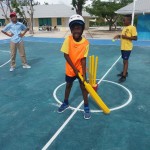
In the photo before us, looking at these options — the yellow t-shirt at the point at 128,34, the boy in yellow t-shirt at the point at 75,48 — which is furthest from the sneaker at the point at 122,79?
the boy in yellow t-shirt at the point at 75,48

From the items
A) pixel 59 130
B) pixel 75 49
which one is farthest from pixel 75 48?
pixel 59 130

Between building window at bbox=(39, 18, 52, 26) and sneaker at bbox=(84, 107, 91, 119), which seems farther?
building window at bbox=(39, 18, 52, 26)

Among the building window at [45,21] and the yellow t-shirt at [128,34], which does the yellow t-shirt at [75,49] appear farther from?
the building window at [45,21]

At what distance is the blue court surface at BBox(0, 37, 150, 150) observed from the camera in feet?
13.4

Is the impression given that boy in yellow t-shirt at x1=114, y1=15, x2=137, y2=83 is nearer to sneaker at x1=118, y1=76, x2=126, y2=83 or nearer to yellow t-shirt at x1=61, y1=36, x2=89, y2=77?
sneaker at x1=118, y1=76, x2=126, y2=83

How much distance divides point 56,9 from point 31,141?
47.1 meters

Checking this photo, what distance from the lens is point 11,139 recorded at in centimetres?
420

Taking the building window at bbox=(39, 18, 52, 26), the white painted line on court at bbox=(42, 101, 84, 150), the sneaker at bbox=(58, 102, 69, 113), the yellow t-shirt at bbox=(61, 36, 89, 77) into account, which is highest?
the building window at bbox=(39, 18, 52, 26)

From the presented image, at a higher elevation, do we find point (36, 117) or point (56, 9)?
point (56, 9)

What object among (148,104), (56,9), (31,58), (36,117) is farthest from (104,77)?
(56,9)

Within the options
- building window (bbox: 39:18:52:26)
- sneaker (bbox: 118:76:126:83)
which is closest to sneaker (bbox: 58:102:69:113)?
sneaker (bbox: 118:76:126:83)

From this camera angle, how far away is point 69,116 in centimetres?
506

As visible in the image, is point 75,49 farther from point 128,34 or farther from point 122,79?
point 122,79

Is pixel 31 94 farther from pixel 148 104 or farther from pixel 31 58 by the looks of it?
pixel 31 58
